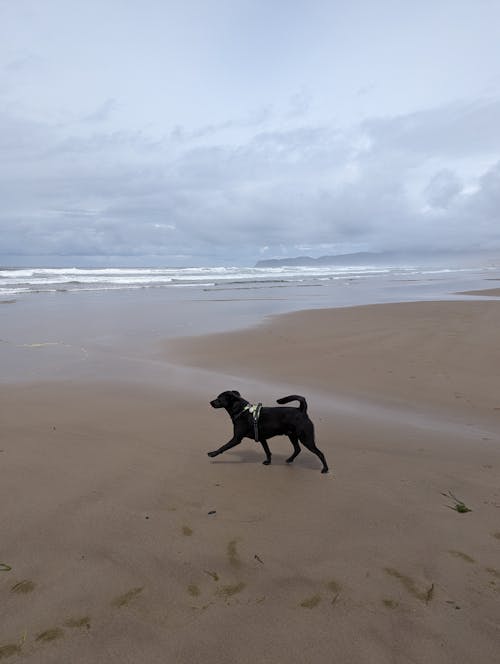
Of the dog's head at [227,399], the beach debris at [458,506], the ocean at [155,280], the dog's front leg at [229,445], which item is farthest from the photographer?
the ocean at [155,280]

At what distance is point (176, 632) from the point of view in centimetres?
252

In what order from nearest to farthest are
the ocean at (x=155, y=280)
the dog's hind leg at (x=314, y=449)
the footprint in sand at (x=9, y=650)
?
1. the footprint in sand at (x=9, y=650)
2. the dog's hind leg at (x=314, y=449)
3. the ocean at (x=155, y=280)

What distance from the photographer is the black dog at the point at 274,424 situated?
4.66 m

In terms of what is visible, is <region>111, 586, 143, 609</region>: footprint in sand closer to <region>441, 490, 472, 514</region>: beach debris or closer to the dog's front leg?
the dog's front leg

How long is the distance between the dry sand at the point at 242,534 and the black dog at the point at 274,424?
236mm

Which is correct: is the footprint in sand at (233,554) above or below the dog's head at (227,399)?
below

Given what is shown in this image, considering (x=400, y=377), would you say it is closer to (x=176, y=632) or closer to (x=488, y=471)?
(x=488, y=471)

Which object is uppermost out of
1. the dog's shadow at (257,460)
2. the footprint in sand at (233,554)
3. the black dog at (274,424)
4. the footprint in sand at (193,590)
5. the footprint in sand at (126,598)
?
the black dog at (274,424)

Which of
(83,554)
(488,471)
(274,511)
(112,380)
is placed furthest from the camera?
(112,380)

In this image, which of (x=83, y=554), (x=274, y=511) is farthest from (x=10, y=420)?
(x=274, y=511)

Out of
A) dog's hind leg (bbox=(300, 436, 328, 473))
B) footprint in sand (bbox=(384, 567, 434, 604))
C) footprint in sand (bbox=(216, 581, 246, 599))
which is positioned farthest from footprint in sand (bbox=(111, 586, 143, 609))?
dog's hind leg (bbox=(300, 436, 328, 473))

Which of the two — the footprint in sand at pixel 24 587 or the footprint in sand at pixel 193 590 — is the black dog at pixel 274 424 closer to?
→ the footprint in sand at pixel 193 590

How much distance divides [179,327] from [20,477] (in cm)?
1085

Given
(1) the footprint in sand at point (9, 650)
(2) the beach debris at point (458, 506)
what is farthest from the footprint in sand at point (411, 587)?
(1) the footprint in sand at point (9, 650)
